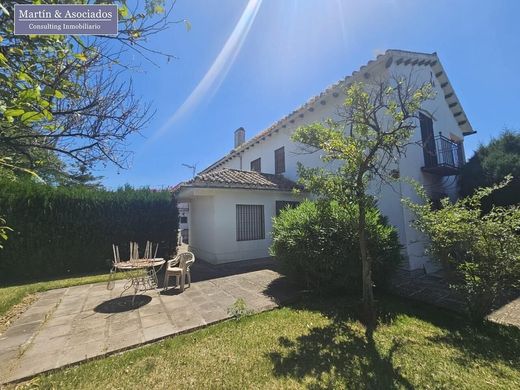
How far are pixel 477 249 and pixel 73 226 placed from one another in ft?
40.2

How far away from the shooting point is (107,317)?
17.5 ft

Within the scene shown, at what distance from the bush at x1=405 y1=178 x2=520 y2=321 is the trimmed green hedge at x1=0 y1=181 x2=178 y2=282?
32.9ft

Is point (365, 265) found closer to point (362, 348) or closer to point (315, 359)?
point (362, 348)

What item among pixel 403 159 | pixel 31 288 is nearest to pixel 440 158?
pixel 403 159

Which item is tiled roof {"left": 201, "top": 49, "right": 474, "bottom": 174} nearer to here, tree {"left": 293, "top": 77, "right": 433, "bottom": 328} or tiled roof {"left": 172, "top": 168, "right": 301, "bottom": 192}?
tree {"left": 293, "top": 77, "right": 433, "bottom": 328}

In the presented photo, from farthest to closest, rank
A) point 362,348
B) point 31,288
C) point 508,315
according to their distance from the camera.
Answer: point 31,288 < point 508,315 < point 362,348

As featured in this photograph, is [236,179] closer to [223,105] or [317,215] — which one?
[223,105]

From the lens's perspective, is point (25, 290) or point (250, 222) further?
point (250, 222)

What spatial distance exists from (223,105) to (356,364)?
10694 millimetres

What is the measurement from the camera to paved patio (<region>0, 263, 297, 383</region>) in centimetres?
393

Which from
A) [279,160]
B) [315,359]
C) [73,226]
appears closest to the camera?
[315,359]

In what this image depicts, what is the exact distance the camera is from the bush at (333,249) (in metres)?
6.48

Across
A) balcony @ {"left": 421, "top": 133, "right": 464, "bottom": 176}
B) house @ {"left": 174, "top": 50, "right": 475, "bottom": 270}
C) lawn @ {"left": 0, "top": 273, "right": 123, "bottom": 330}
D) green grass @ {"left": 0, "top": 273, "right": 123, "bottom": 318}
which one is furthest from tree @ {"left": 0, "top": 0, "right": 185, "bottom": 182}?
balcony @ {"left": 421, "top": 133, "right": 464, "bottom": 176}

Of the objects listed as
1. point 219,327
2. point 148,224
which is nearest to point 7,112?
point 219,327
